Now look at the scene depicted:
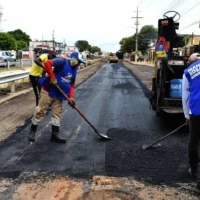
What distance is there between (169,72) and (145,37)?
10773cm

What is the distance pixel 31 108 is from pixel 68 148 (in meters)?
4.24

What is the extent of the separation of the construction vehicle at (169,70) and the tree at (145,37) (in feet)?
333

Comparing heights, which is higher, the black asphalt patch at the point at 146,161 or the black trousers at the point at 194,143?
the black trousers at the point at 194,143

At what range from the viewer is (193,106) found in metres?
4.27

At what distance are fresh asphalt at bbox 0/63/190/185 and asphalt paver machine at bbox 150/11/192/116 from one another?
46 cm

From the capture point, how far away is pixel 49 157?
544cm

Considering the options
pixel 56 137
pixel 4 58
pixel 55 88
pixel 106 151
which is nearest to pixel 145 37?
pixel 4 58

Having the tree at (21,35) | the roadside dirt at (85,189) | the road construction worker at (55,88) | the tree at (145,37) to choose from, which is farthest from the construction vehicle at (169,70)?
the tree at (21,35)

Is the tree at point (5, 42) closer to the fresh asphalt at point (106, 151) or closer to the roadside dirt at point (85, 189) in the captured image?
the fresh asphalt at point (106, 151)

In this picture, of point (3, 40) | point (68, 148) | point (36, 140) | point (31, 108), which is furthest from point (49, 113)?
point (3, 40)

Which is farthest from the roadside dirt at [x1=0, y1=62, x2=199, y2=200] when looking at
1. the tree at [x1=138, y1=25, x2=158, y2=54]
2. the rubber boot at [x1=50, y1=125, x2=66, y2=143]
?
the tree at [x1=138, y1=25, x2=158, y2=54]

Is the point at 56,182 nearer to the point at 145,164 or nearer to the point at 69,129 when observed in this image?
the point at 145,164

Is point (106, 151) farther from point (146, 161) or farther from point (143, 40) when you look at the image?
point (143, 40)

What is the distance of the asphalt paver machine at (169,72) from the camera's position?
7.68m
